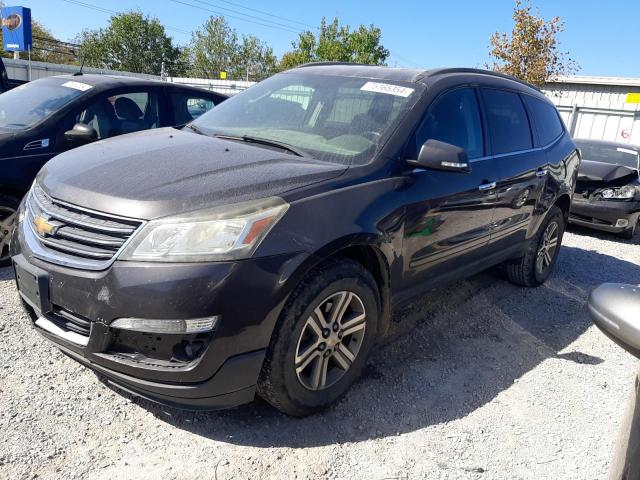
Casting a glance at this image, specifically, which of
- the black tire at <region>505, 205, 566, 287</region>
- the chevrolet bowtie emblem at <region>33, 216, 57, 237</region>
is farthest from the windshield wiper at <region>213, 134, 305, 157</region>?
the black tire at <region>505, 205, 566, 287</region>

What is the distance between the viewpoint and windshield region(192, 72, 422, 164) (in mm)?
3057

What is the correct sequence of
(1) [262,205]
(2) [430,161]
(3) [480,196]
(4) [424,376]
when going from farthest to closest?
(3) [480,196] → (4) [424,376] → (2) [430,161] → (1) [262,205]

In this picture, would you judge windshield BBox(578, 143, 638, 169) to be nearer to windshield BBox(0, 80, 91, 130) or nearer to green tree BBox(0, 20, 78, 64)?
windshield BBox(0, 80, 91, 130)

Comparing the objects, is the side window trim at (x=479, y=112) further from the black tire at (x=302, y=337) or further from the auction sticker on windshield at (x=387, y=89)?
the black tire at (x=302, y=337)

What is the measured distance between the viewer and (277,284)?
7.47 feet

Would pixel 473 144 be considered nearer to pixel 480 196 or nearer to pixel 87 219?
pixel 480 196

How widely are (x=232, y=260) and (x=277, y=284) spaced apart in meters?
0.23

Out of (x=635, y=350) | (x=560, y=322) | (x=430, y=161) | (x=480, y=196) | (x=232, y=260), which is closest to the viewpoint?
(x=635, y=350)

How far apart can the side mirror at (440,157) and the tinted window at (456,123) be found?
193mm

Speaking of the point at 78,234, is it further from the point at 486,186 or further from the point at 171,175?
the point at 486,186

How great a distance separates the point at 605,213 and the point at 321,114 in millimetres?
6034

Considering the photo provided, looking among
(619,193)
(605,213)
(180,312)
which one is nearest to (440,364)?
(180,312)

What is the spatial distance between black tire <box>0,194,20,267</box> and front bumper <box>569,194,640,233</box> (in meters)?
7.00

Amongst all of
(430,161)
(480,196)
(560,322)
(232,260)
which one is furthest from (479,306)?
(232,260)
